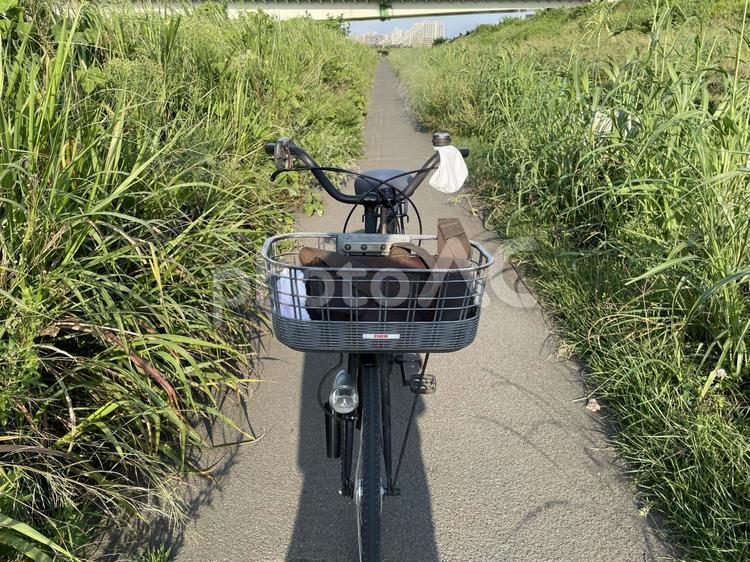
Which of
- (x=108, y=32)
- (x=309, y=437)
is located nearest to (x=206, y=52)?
(x=108, y=32)

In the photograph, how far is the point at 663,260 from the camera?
9.61 feet

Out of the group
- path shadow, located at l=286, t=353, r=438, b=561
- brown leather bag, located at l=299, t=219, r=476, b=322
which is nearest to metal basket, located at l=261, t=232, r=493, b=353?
brown leather bag, located at l=299, t=219, r=476, b=322

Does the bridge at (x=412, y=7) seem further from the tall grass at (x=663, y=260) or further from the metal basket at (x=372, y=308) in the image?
the metal basket at (x=372, y=308)

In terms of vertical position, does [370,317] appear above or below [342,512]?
above

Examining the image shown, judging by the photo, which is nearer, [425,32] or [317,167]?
[317,167]

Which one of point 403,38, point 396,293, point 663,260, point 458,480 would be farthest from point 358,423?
point 403,38

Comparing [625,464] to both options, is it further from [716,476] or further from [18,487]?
[18,487]

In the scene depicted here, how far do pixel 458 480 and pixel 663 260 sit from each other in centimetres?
175

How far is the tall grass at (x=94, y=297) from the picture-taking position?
6.42 feet

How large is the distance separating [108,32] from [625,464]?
4.72m

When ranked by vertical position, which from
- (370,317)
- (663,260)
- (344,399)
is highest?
(370,317)

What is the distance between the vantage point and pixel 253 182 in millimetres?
4547

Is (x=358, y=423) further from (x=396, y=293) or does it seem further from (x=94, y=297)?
(x=94, y=297)

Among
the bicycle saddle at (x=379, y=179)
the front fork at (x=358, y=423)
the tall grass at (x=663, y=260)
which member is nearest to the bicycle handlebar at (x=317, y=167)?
the bicycle saddle at (x=379, y=179)
